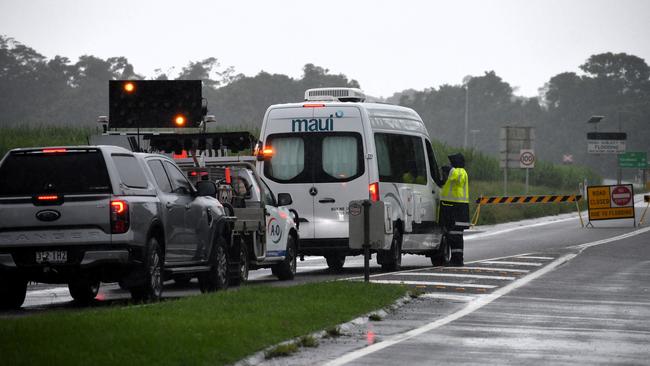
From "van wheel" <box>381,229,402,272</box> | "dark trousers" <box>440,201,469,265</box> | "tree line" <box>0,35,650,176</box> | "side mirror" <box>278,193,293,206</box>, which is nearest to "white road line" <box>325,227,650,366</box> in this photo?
Result: "dark trousers" <box>440,201,469,265</box>

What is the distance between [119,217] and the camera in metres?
16.0

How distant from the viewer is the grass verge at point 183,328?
422 inches

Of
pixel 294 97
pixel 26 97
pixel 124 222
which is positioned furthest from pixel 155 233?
pixel 294 97

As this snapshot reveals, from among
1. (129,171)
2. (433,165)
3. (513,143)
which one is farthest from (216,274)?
(513,143)

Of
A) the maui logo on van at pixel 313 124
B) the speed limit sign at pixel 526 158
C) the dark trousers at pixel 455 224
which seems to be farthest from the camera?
the speed limit sign at pixel 526 158

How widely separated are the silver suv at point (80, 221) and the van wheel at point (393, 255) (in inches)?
299

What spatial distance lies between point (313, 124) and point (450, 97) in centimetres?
14655

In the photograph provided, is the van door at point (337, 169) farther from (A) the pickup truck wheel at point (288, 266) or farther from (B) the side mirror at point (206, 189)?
(B) the side mirror at point (206, 189)

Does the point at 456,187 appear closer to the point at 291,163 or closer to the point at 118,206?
the point at 291,163

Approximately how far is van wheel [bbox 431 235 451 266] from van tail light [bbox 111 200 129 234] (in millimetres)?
10902

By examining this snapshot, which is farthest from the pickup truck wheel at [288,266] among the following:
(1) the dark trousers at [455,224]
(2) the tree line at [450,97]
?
(2) the tree line at [450,97]

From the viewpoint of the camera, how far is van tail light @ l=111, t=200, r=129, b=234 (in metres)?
16.0

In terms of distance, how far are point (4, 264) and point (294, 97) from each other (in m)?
113

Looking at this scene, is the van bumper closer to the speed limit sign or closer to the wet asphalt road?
the wet asphalt road
